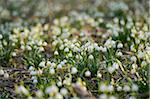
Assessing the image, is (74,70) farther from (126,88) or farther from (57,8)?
(57,8)

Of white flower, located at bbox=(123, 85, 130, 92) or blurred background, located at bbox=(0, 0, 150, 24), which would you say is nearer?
white flower, located at bbox=(123, 85, 130, 92)

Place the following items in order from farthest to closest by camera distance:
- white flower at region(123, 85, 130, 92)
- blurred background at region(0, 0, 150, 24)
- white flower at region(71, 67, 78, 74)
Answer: blurred background at region(0, 0, 150, 24)
white flower at region(71, 67, 78, 74)
white flower at region(123, 85, 130, 92)

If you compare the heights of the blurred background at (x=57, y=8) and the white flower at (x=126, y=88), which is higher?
the blurred background at (x=57, y=8)

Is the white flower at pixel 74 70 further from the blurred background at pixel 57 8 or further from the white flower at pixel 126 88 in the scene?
the blurred background at pixel 57 8

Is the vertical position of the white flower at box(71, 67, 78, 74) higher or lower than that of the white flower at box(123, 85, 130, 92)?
higher

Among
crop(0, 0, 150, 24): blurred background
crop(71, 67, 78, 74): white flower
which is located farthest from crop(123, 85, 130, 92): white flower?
crop(0, 0, 150, 24): blurred background

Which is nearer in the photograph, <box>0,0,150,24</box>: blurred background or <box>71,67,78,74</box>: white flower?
<box>71,67,78,74</box>: white flower

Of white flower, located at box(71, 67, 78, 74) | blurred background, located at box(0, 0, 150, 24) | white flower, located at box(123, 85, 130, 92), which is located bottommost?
white flower, located at box(123, 85, 130, 92)

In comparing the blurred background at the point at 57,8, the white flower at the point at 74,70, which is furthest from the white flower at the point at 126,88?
the blurred background at the point at 57,8

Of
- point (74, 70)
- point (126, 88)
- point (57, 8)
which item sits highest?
point (57, 8)

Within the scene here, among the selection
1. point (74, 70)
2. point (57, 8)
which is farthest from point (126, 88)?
point (57, 8)

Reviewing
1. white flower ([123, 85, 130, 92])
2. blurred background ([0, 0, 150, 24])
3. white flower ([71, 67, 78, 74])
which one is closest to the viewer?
white flower ([123, 85, 130, 92])

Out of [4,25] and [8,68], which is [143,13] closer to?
[4,25]

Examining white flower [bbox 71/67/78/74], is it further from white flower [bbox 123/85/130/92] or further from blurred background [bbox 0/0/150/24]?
blurred background [bbox 0/0/150/24]
